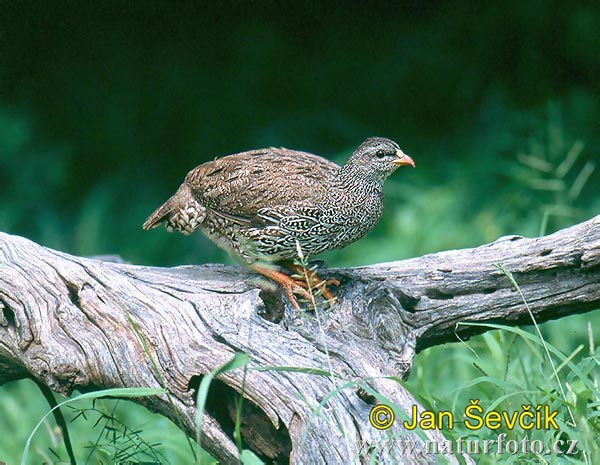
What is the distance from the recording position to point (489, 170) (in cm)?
773

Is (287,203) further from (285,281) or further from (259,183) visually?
(285,281)

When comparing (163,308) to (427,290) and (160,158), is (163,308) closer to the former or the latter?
(427,290)

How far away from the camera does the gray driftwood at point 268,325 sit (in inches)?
138

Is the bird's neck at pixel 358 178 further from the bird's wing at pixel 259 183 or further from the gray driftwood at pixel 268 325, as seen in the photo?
the gray driftwood at pixel 268 325

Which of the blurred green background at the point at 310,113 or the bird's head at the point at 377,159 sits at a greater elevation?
the blurred green background at the point at 310,113

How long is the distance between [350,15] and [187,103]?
1703 millimetres

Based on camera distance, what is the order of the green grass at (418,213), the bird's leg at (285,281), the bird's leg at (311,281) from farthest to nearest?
the green grass at (418,213)
the bird's leg at (285,281)
the bird's leg at (311,281)

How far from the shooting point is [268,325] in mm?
3900

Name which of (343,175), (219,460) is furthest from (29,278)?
(343,175)

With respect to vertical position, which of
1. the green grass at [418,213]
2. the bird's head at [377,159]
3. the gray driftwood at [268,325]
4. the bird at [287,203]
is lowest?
the gray driftwood at [268,325]

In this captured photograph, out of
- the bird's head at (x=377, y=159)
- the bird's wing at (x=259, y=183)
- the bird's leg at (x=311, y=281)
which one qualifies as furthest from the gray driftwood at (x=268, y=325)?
the bird's head at (x=377, y=159)

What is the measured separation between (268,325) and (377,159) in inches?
41.4

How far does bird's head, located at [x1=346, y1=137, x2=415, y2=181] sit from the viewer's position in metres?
4.44

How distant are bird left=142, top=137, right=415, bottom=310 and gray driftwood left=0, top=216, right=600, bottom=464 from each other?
0.52 feet
